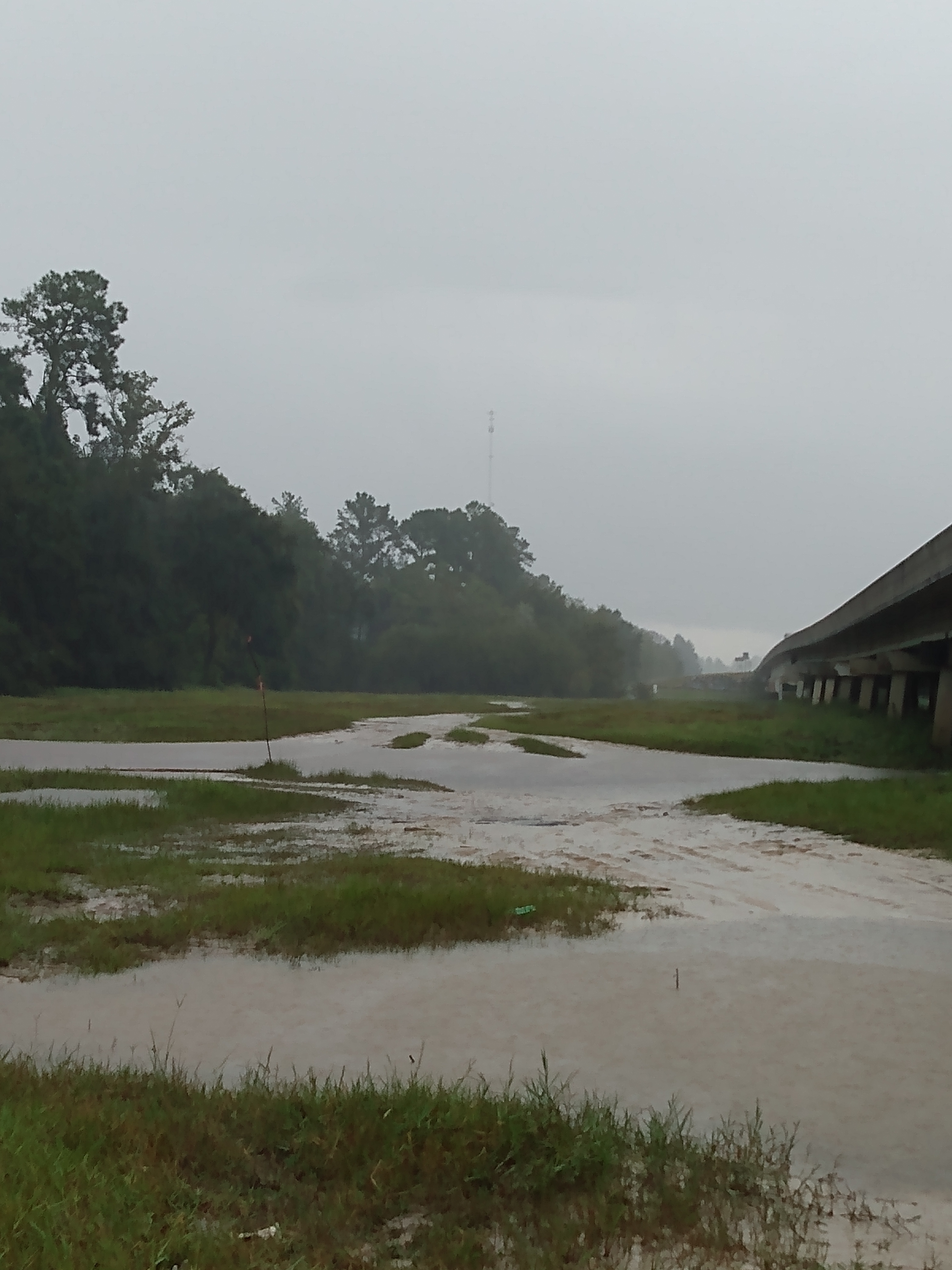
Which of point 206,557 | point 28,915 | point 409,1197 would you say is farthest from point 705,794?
point 206,557

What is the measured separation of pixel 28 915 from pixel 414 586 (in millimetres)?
107423

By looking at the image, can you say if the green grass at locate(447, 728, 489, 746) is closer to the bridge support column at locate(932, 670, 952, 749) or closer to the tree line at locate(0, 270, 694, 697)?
the bridge support column at locate(932, 670, 952, 749)

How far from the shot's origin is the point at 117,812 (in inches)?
592

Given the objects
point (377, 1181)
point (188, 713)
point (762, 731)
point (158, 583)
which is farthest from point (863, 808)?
point (158, 583)

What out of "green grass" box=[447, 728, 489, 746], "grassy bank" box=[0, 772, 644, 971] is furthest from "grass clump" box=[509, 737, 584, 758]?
"grassy bank" box=[0, 772, 644, 971]

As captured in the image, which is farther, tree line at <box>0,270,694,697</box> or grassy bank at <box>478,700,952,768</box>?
tree line at <box>0,270,694,697</box>

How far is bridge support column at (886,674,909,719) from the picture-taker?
28375 millimetres

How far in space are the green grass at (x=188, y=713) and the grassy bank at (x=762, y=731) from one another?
5698 millimetres

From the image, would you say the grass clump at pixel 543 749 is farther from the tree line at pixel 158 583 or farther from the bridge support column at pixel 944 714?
the tree line at pixel 158 583

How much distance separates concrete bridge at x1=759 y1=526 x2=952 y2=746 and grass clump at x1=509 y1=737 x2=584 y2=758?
7.37m

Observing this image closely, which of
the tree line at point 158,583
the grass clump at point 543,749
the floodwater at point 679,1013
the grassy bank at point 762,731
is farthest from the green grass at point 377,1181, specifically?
the tree line at point 158,583

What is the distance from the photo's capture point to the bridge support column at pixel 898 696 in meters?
28.4

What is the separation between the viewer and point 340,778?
21.4m

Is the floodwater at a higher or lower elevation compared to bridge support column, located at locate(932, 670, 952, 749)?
lower
